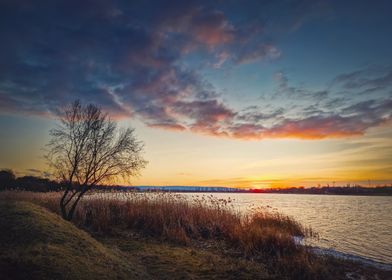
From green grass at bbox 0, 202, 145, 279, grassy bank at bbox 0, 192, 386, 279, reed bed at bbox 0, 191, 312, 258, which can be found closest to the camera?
green grass at bbox 0, 202, 145, 279

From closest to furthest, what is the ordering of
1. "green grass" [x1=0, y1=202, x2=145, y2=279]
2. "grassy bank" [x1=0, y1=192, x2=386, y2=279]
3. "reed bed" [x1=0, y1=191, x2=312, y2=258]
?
"green grass" [x1=0, y1=202, x2=145, y2=279], "grassy bank" [x1=0, y1=192, x2=386, y2=279], "reed bed" [x1=0, y1=191, x2=312, y2=258]

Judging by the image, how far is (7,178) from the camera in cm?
4647

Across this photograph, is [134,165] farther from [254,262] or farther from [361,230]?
[361,230]

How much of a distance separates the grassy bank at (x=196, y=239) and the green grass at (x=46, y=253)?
220cm

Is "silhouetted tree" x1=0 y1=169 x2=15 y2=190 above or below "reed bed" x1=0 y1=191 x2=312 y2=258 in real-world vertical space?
above

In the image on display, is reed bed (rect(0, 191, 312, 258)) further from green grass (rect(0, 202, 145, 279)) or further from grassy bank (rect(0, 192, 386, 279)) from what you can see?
green grass (rect(0, 202, 145, 279))

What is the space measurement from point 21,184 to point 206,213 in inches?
1451

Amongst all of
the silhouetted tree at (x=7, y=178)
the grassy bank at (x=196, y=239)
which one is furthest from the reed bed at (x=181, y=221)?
the silhouetted tree at (x=7, y=178)

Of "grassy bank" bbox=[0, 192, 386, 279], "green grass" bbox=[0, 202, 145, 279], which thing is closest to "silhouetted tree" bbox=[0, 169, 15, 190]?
"grassy bank" bbox=[0, 192, 386, 279]

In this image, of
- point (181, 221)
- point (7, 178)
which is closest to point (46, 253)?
point (181, 221)

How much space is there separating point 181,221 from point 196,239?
6.61ft

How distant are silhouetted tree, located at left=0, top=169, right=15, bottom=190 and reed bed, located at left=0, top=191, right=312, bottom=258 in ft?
81.2

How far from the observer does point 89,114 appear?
716 inches

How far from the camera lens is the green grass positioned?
527 cm
